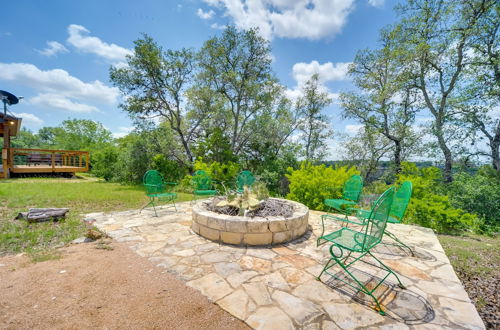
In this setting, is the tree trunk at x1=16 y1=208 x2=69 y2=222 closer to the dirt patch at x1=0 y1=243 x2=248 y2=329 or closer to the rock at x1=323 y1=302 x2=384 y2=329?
the dirt patch at x1=0 y1=243 x2=248 y2=329

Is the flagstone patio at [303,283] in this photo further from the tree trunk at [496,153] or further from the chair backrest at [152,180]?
the tree trunk at [496,153]

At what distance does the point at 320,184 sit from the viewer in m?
5.25

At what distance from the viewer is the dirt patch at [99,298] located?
149cm

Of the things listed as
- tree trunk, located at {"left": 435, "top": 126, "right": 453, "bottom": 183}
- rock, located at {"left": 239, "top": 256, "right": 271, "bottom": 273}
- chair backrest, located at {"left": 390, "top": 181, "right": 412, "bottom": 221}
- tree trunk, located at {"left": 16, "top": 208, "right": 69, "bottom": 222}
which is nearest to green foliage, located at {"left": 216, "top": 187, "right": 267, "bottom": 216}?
rock, located at {"left": 239, "top": 256, "right": 271, "bottom": 273}

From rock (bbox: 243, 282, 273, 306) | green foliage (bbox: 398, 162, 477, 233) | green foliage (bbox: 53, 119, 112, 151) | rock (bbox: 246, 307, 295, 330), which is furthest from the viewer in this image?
green foliage (bbox: 53, 119, 112, 151)

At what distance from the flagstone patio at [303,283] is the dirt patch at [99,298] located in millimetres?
158

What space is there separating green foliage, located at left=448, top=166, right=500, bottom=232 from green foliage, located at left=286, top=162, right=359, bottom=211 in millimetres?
2883

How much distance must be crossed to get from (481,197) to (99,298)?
312 inches

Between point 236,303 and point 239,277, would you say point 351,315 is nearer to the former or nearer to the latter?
point 236,303

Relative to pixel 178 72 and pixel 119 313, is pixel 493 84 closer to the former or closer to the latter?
pixel 119 313

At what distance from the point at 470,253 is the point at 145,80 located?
456 inches

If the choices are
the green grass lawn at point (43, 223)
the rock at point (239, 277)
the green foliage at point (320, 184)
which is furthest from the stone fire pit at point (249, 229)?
the green foliage at point (320, 184)

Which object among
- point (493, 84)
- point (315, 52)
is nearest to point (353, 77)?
point (315, 52)

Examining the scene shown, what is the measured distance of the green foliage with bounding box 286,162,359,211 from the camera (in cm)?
511
